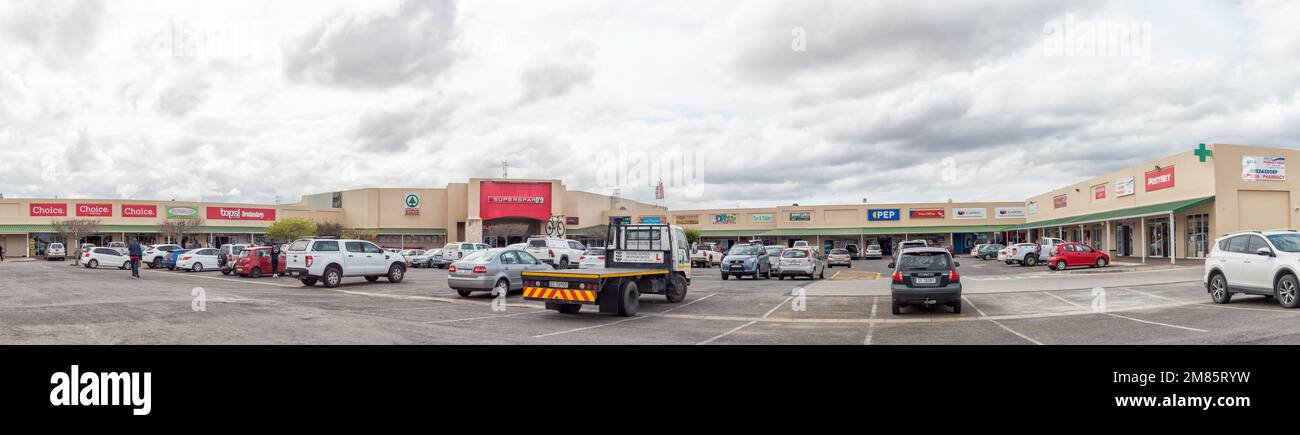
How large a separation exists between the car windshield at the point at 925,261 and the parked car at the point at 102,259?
39.1 metres

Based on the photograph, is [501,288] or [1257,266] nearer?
[1257,266]

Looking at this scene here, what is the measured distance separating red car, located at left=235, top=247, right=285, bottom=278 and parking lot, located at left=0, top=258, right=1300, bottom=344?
711cm

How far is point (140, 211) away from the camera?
206ft

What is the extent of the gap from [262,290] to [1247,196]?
4021 cm

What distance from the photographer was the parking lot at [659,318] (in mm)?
11258

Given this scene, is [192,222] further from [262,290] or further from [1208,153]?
[1208,153]

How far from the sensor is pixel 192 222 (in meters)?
63.9

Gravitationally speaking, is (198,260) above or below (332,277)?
above

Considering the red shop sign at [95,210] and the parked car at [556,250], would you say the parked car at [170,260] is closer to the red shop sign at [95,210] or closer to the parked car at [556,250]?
the parked car at [556,250]

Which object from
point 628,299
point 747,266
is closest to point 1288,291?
point 628,299

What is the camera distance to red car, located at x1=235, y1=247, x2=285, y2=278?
29141 millimetres

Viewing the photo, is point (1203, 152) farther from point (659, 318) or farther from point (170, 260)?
point (170, 260)


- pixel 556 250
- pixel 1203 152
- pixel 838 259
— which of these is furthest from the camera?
pixel 838 259

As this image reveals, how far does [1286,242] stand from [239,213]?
75.2 meters
